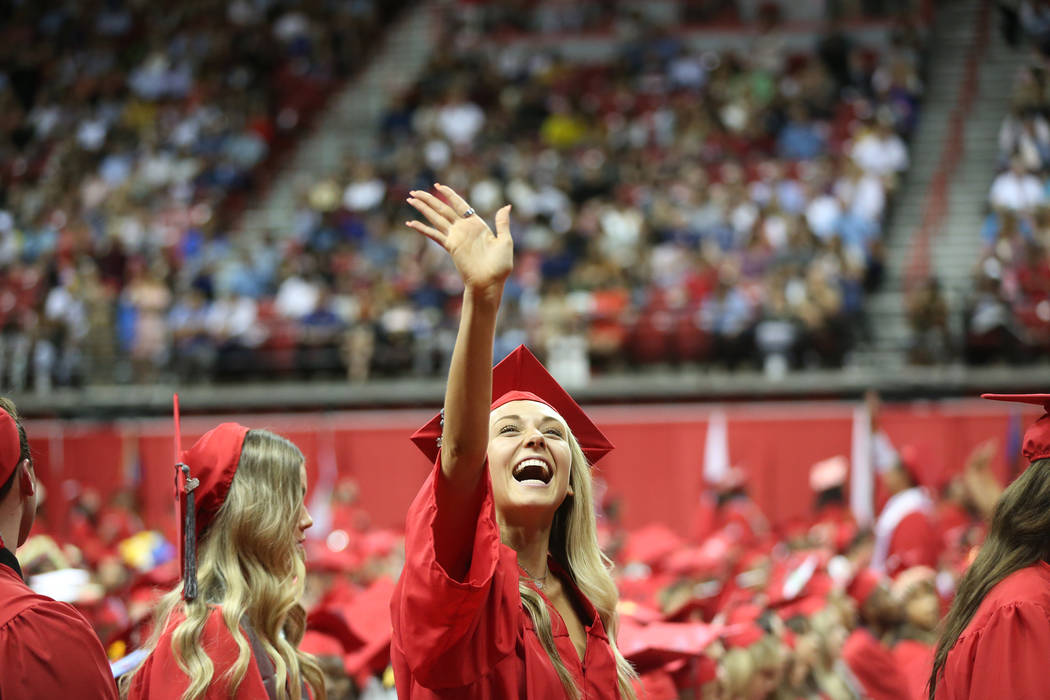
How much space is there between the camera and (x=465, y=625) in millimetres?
2506

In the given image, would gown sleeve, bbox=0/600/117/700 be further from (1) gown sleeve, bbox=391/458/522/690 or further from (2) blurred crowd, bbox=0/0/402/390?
(2) blurred crowd, bbox=0/0/402/390

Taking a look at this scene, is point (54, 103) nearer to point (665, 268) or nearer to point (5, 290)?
point (5, 290)

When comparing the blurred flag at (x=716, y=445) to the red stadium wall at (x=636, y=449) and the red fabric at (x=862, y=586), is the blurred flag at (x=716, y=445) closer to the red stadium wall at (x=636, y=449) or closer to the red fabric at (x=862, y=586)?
the red stadium wall at (x=636, y=449)

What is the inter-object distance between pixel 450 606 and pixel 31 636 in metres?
0.80

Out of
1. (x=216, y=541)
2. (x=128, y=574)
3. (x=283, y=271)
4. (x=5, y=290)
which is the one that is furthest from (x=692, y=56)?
(x=216, y=541)

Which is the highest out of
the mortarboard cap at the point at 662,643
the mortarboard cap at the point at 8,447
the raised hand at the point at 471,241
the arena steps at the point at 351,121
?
the arena steps at the point at 351,121

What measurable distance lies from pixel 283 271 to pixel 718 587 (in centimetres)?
1093

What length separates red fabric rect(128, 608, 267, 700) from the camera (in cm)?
297

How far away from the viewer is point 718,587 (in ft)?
22.5

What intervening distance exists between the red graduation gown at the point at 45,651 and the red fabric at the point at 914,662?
2.81 m

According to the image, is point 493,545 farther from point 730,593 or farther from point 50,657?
point 730,593

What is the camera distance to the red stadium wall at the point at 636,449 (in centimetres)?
1232

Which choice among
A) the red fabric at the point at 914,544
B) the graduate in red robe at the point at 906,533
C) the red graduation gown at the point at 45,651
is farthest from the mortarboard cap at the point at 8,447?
the red fabric at the point at 914,544

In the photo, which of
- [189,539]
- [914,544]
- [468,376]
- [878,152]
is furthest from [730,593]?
[878,152]
